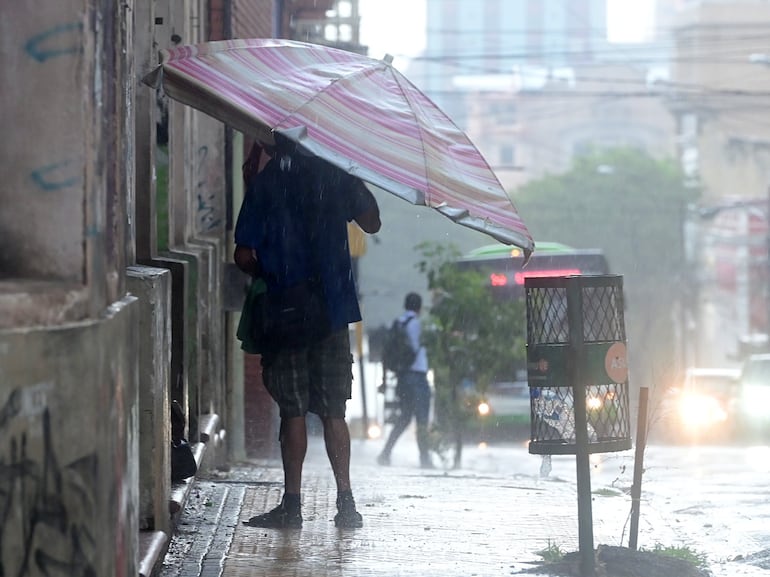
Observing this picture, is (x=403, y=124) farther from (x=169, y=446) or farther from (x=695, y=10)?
(x=695, y=10)

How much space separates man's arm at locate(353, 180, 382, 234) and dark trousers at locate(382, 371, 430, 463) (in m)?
9.06

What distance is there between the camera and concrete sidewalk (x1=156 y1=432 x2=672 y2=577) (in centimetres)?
573

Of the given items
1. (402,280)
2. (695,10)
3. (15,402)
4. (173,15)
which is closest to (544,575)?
(15,402)

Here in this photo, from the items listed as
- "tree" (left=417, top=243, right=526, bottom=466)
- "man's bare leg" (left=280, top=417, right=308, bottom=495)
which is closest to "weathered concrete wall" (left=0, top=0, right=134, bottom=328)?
"man's bare leg" (left=280, top=417, right=308, bottom=495)

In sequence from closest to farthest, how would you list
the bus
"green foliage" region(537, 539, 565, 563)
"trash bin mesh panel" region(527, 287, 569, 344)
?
"trash bin mesh panel" region(527, 287, 569, 344) < "green foliage" region(537, 539, 565, 563) < the bus

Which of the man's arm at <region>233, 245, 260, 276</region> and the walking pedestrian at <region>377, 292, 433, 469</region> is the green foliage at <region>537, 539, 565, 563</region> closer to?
the man's arm at <region>233, 245, 260, 276</region>

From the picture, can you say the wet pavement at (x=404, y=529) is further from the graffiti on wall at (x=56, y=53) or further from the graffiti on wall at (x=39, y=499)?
the graffiti on wall at (x=56, y=53)

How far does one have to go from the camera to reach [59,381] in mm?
3771

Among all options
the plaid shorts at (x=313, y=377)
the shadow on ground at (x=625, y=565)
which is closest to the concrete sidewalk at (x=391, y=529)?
the shadow on ground at (x=625, y=565)

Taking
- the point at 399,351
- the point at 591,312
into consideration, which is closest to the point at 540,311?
the point at 591,312

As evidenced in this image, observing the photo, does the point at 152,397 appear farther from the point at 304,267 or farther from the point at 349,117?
the point at 349,117

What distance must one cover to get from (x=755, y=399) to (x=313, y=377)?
56.1 ft

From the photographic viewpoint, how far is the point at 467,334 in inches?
675

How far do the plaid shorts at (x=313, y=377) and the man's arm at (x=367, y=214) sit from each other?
0.49 metres
